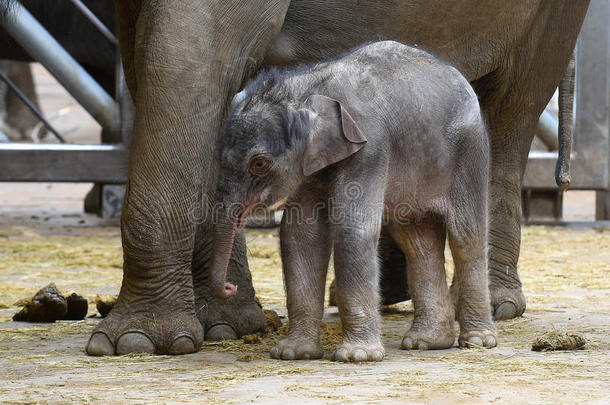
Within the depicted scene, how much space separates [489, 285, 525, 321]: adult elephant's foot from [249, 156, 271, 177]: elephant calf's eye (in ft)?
5.66

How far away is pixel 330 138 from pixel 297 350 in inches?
27.7

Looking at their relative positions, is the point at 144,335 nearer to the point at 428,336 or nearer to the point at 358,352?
the point at 358,352

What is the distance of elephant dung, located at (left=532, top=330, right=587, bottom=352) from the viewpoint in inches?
171

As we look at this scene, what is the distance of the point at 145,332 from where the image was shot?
4305 millimetres

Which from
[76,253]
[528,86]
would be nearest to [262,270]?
[76,253]

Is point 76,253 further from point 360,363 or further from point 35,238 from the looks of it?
point 360,363

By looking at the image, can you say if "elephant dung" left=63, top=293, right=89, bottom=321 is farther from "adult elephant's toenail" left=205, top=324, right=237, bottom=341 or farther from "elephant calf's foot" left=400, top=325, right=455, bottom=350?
"elephant calf's foot" left=400, top=325, right=455, bottom=350

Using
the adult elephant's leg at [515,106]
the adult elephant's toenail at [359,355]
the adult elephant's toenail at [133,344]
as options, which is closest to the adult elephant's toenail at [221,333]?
the adult elephant's toenail at [133,344]

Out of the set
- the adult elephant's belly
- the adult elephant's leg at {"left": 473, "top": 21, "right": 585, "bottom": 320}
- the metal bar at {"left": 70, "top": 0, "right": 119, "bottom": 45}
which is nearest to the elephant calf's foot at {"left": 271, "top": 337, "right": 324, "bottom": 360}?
the adult elephant's belly

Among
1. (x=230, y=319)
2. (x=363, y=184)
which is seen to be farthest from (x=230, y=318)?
(x=363, y=184)

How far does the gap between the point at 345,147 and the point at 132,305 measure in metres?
0.93

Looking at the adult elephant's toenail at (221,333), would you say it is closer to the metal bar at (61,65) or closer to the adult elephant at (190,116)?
the adult elephant at (190,116)

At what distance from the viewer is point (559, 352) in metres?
4.32

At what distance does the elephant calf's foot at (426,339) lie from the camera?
4430 mm
